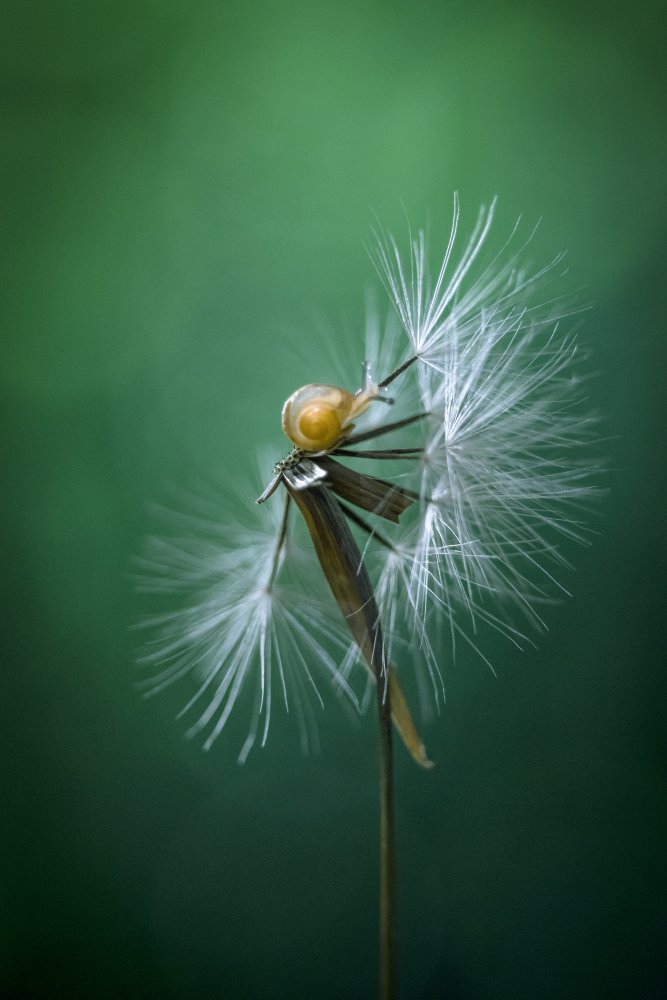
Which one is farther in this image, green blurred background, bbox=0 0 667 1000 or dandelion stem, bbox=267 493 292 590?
green blurred background, bbox=0 0 667 1000

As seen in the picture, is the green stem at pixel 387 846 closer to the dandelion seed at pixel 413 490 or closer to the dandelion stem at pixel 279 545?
the dandelion seed at pixel 413 490

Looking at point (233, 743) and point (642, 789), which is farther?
point (233, 743)

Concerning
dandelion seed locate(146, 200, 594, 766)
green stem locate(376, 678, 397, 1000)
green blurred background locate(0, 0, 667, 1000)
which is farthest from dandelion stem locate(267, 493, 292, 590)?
green blurred background locate(0, 0, 667, 1000)

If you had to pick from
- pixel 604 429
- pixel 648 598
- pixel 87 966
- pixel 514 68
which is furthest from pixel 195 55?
pixel 87 966

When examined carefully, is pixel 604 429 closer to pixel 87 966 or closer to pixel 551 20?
pixel 551 20

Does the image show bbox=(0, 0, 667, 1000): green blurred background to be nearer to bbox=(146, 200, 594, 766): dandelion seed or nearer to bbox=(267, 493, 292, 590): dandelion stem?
bbox=(146, 200, 594, 766): dandelion seed
